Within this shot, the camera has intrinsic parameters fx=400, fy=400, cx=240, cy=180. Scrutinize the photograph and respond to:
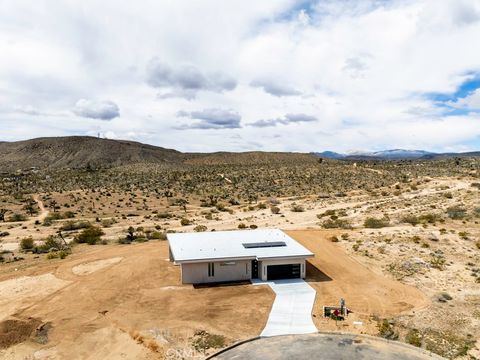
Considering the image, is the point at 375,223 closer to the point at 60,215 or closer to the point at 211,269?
the point at 211,269

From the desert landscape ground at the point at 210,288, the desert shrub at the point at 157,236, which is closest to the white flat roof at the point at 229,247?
the desert landscape ground at the point at 210,288

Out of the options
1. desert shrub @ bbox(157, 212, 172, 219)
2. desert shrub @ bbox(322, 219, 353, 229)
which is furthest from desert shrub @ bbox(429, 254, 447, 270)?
desert shrub @ bbox(157, 212, 172, 219)

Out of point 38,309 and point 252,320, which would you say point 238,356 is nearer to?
point 252,320

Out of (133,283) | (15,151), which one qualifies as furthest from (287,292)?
(15,151)

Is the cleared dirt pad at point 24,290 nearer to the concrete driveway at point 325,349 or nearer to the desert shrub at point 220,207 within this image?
the concrete driveway at point 325,349

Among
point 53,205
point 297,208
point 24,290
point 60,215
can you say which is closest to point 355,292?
point 24,290

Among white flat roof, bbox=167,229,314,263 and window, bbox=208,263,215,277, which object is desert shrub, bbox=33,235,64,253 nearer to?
white flat roof, bbox=167,229,314,263
